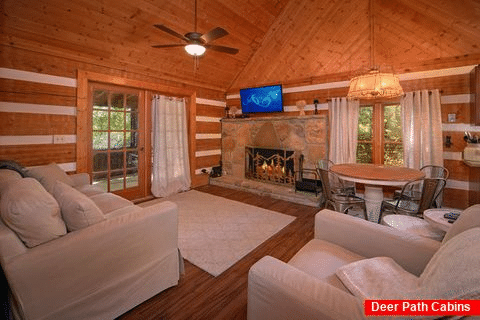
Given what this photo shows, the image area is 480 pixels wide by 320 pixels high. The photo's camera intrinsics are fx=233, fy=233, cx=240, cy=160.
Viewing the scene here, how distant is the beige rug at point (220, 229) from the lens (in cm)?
255

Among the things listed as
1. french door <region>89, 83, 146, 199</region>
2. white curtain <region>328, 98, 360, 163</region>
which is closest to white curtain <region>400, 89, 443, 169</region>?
white curtain <region>328, 98, 360, 163</region>

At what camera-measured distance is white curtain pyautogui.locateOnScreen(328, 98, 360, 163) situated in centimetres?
440

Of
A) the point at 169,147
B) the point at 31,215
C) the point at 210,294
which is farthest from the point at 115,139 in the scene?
the point at 210,294

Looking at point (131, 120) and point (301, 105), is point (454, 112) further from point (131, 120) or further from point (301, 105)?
point (131, 120)

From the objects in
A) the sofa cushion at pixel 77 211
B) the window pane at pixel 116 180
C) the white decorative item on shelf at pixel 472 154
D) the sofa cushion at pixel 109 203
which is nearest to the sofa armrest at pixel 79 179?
the sofa cushion at pixel 109 203

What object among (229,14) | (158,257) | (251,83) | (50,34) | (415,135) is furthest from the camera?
(251,83)

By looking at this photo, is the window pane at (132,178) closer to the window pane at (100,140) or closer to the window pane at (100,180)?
the window pane at (100,180)

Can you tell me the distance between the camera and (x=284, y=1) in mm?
4418

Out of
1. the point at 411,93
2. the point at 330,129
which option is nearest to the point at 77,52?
the point at 330,129

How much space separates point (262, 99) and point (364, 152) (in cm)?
250

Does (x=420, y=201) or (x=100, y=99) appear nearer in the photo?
(x=420, y=201)

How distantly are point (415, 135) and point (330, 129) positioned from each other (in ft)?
4.52

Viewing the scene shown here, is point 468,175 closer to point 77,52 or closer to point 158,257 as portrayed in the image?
point 158,257

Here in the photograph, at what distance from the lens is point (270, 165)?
537 centimetres
